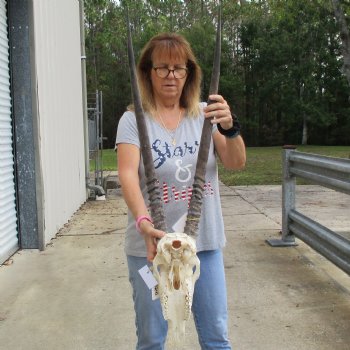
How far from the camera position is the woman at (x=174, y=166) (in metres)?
2.37

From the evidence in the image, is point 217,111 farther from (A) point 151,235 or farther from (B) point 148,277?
(B) point 148,277

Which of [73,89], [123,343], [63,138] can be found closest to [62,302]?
[123,343]

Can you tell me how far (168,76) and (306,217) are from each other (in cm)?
368

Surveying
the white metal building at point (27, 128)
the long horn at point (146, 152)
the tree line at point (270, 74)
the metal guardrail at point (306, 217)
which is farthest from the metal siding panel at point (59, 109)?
the tree line at point (270, 74)

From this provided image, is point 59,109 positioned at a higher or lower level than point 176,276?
higher

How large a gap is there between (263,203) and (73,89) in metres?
4.02

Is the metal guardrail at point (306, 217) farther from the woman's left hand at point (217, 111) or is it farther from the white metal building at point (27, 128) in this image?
the white metal building at point (27, 128)

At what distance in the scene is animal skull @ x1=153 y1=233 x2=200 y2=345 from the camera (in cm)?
198

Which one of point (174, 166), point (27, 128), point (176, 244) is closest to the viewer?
point (176, 244)

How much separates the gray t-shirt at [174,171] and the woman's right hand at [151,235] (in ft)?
0.53

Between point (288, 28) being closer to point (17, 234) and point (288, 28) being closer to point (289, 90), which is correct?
Answer: point (289, 90)

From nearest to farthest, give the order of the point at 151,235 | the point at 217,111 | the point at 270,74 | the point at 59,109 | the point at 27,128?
the point at 151,235
the point at 217,111
the point at 27,128
the point at 59,109
the point at 270,74

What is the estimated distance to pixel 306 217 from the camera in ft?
18.5

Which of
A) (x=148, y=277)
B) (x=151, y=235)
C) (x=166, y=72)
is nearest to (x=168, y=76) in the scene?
(x=166, y=72)
